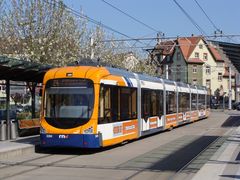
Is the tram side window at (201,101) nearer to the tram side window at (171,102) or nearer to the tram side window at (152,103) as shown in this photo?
the tram side window at (171,102)

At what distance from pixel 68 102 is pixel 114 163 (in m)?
3.55

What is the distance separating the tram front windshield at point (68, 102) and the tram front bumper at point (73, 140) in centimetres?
36

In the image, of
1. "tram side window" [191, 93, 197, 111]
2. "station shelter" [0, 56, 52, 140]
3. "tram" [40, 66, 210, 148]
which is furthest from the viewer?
"tram side window" [191, 93, 197, 111]

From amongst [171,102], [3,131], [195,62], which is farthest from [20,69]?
[195,62]

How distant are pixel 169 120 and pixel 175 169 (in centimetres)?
1595

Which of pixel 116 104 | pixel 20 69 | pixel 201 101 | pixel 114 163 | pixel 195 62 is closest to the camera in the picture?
pixel 114 163

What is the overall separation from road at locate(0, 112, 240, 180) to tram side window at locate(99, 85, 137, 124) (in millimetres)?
1180

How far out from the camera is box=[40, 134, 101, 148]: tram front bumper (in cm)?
1719

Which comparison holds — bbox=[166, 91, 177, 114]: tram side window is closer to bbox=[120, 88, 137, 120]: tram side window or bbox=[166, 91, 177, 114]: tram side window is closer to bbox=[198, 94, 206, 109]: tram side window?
bbox=[120, 88, 137, 120]: tram side window

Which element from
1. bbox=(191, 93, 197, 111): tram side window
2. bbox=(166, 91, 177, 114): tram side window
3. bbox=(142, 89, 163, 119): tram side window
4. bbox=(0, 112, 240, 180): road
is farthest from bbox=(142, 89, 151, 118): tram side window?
bbox=(191, 93, 197, 111): tram side window

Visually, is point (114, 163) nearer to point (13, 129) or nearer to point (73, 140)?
point (73, 140)

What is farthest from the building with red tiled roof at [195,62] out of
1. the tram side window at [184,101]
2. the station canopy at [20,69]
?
the station canopy at [20,69]

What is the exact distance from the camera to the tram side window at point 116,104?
17938 mm

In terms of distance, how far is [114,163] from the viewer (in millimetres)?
15078
